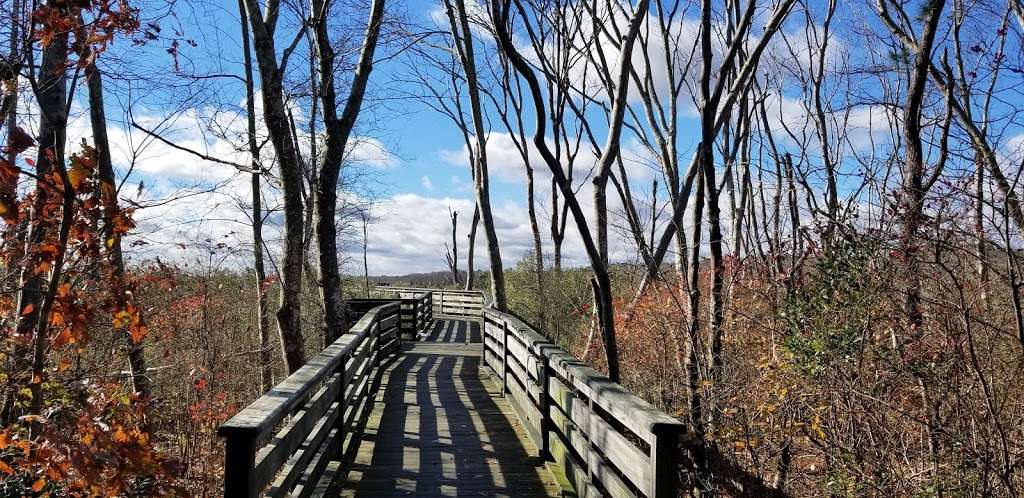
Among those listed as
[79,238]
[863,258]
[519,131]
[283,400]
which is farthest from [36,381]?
[519,131]

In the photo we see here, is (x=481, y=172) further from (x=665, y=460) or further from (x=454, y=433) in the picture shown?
(x=665, y=460)

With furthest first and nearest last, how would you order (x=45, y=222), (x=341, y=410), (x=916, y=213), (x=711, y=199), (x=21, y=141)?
1. (x=711, y=199)
2. (x=341, y=410)
3. (x=916, y=213)
4. (x=45, y=222)
5. (x=21, y=141)

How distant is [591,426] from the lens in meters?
4.65

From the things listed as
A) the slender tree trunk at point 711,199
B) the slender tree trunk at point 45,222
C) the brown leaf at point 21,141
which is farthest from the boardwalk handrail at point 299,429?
the slender tree trunk at point 711,199

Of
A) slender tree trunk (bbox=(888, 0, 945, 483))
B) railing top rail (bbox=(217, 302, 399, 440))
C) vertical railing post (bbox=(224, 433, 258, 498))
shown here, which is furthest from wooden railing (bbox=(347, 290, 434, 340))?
vertical railing post (bbox=(224, 433, 258, 498))

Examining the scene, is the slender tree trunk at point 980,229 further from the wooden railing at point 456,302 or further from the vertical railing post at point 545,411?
the wooden railing at point 456,302

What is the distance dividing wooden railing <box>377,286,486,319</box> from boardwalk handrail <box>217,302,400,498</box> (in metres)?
18.9

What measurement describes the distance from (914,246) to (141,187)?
651cm

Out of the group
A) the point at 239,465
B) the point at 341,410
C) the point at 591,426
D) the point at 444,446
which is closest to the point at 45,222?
the point at 341,410

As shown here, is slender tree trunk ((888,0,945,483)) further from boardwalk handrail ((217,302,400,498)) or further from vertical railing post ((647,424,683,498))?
boardwalk handrail ((217,302,400,498))

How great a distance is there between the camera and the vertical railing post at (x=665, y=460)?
11.0 feet

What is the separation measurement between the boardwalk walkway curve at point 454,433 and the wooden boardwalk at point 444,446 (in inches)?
0.6

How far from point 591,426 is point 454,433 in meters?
2.74

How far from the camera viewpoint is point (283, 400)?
3.62 m
